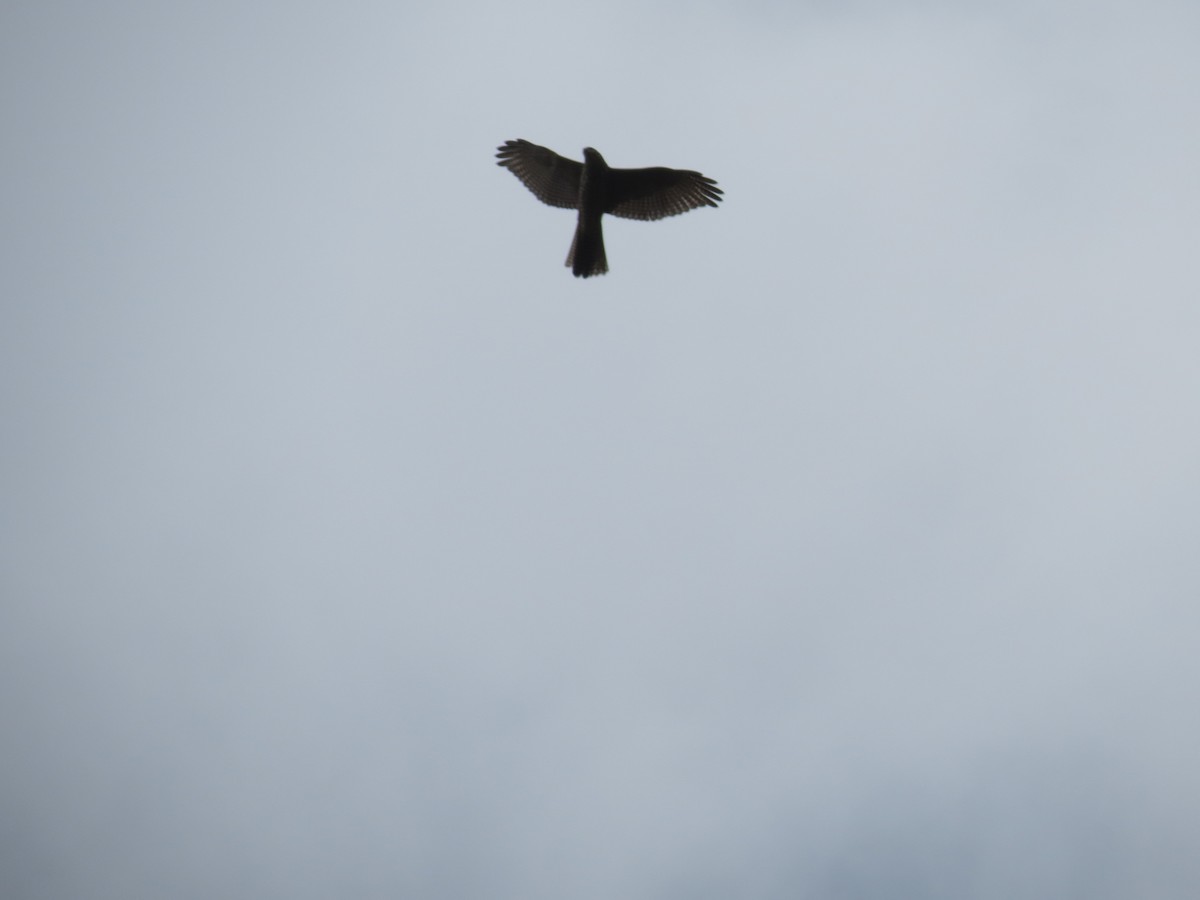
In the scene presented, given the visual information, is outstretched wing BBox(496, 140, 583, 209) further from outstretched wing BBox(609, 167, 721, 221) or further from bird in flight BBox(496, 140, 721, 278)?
outstretched wing BBox(609, 167, 721, 221)

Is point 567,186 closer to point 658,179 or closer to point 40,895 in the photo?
point 658,179

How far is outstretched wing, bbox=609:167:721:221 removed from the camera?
15.1 metres

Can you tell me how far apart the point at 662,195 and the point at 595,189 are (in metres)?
1.27

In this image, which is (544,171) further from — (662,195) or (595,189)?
(662,195)

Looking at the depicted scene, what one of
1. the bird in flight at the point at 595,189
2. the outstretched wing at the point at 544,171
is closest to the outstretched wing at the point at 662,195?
the bird in flight at the point at 595,189

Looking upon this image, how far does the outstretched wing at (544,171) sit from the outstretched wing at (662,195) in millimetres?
762

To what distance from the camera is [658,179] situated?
49.6ft

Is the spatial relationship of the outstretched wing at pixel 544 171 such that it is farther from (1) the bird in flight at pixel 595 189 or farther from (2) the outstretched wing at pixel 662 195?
(2) the outstretched wing at pixel 662 195

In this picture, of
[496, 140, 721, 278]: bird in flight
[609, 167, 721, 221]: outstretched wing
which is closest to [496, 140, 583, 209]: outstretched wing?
[496, 140, 721, 278]: bird in flight

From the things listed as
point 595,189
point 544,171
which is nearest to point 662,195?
point 595,189

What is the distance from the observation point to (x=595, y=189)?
14758mm

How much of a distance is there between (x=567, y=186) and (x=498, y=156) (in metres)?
1.37

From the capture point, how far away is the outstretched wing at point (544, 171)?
15266 millimetres

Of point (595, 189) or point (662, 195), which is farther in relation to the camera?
point (662, 195)
